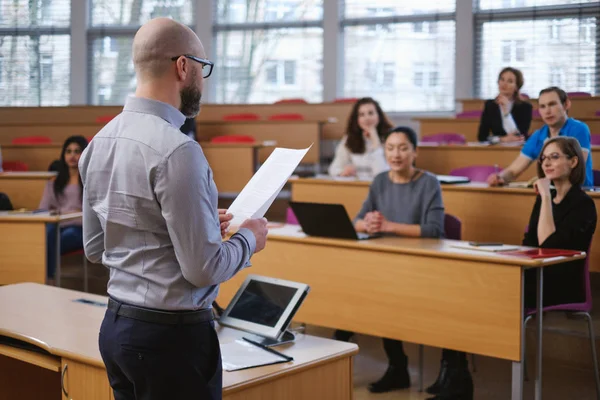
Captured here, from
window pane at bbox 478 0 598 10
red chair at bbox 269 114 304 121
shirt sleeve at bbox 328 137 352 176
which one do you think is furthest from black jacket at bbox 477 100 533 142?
window pane at bbox 478 0 598 10

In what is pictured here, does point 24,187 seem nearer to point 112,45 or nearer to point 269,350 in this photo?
point 269,350

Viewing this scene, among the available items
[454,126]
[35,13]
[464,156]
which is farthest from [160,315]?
[35,13]

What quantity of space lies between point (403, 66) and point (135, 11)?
4.05m

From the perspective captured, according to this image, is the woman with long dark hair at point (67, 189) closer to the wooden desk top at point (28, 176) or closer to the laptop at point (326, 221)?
the wooden desk top at point (28, 176)

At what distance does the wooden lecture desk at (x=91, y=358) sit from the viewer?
1949 millimetres

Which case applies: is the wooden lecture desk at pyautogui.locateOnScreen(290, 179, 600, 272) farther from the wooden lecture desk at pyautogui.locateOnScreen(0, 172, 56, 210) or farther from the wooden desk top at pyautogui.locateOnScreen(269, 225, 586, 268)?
the wooden lecture desk at pyautogui.locateOnScreen(0, 172, 56, 210)

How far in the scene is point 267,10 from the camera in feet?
36.0

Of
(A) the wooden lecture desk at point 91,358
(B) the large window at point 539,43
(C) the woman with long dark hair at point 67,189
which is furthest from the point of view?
(B) the large window at point 539,43

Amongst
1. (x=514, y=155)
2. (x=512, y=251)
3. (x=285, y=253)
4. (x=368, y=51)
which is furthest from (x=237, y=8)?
(x=512, y=251)

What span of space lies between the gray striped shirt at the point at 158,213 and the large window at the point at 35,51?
1038cm

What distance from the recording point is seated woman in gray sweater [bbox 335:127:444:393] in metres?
3.66

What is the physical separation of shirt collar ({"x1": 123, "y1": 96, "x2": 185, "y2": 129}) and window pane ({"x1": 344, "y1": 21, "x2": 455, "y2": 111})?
887 cm

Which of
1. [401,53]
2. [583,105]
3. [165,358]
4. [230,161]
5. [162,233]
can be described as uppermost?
[401,53]

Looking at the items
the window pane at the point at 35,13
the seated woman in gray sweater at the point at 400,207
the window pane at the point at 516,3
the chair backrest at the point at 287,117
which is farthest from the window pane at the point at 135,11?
the seated woman in gray sweater at the point at 400,207
